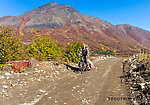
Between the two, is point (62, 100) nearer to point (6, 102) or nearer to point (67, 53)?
point (6, 102)

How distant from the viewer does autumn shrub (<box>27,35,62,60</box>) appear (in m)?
14.6

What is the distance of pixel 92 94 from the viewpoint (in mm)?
5344

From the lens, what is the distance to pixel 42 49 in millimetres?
15023

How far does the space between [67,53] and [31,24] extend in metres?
136

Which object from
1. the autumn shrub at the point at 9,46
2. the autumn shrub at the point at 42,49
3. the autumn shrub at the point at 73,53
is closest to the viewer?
the autumn shrub at the point at 9,46

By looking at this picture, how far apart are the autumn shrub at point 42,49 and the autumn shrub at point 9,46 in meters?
2.31

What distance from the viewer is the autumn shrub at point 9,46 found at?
1054 centimetres

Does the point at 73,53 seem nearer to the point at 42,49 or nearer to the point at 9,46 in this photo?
the point at 42,49

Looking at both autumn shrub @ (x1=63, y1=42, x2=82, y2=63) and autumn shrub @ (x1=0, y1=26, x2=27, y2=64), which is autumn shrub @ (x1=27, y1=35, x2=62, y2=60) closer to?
autumn shrub @ (x1=63, y1=42, x2=82, y2=63)

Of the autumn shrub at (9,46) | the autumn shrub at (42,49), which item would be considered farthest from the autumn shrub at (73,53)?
the autumn shrub at (9,46)

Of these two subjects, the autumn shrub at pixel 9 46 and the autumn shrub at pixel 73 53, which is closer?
the autumn shrub at pixel 9 46

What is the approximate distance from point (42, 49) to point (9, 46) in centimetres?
445

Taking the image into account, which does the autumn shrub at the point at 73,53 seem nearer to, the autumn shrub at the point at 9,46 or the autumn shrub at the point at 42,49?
the autumn shrub at the point at 42,49

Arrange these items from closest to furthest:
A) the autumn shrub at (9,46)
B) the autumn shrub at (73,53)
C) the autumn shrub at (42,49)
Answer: the autumn shrub at (9,46) → the autumn shrub at (42,49) → the autumn shrub at (73,53)
